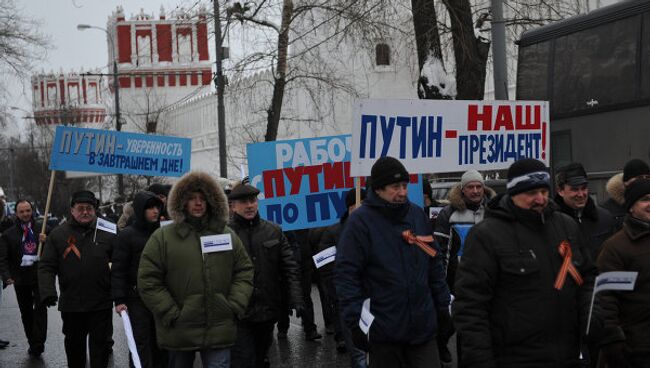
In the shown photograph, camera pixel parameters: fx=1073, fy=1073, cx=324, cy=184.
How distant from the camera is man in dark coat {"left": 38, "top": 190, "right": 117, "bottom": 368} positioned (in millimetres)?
9016

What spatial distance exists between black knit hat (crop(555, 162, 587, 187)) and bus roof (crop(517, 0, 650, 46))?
4968mm

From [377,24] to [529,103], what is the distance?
872cm

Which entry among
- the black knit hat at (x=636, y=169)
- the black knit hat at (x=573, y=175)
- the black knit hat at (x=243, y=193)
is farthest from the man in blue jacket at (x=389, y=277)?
the black knit hat at (x=636, y=169)

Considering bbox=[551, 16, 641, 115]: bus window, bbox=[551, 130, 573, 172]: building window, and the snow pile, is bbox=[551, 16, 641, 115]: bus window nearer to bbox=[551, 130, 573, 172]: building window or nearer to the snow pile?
bbox=[551, 130, 573, 172]: building window

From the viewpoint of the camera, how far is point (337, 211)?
1056 centimetres

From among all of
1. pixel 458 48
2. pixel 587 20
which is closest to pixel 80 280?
pixel 587 20

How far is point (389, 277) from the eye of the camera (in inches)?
240

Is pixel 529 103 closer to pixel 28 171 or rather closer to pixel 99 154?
pixel 99 154

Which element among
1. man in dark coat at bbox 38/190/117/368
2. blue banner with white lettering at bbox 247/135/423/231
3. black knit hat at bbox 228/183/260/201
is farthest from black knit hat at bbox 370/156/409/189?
blue banner with white lettering at bbox 247/135/423/231

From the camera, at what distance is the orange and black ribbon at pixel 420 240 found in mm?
6152

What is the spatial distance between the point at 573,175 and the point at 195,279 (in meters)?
2.56

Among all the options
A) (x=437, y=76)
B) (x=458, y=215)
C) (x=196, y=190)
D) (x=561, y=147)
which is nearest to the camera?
(x=196, y=190)

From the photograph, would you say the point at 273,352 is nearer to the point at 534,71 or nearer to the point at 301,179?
the point at 301,179

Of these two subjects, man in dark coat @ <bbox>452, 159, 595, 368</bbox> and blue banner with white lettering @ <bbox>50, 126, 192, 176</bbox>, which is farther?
blue banner with white lettering @ <bbox>50, 126, 192, 176</bbox>
